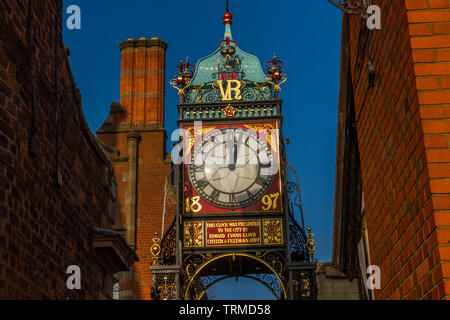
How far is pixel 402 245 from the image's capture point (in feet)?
14.9

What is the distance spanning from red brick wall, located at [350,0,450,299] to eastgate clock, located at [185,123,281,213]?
8771 mm

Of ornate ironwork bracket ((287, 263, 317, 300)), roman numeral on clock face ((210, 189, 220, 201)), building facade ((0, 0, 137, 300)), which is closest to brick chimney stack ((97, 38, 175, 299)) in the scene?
roman numeral on clock face ((210, 189, 220, 201))

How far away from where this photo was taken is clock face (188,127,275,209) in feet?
46.9

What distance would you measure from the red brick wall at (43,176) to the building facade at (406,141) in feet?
11.6

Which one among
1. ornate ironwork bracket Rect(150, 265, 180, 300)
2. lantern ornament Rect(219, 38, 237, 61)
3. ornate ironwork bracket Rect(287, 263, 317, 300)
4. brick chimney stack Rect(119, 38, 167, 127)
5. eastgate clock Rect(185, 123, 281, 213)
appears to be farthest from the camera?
brick chimney stack Rect(119, 38, 167, 127)

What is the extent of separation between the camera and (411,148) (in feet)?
13.6

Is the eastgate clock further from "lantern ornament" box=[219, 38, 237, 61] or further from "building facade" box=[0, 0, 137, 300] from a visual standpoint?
"building facade" box=[0, 0, 137, 300]

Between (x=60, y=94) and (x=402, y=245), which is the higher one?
(x=60, y=94)

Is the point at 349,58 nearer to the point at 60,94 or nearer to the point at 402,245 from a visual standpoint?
the point at 402,245

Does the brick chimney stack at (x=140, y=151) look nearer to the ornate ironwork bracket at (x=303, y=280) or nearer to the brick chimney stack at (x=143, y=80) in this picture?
the brick chimney stack at (x=143, y=80)

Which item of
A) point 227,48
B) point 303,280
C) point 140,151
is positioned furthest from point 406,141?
point 140,151
